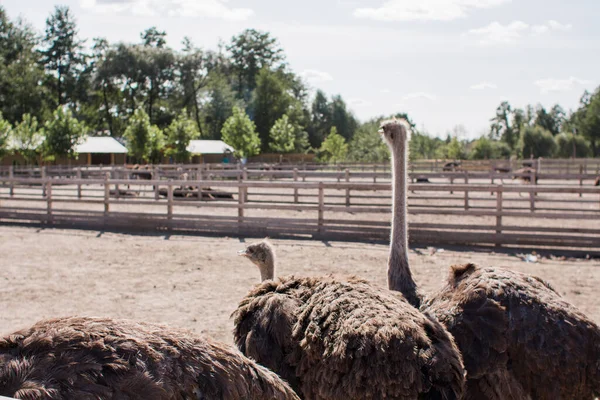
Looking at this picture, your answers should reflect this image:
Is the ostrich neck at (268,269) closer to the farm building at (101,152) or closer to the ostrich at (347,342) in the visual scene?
the ostrich at (347,342)

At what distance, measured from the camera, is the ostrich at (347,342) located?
2393 mm

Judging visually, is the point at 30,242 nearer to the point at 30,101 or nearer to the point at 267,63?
the point at 30,101

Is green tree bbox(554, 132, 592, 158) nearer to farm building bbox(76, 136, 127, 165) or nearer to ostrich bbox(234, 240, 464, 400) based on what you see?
farm building bbox(76, 136, 127, 165)

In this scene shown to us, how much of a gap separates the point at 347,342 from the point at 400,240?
1.67 metres

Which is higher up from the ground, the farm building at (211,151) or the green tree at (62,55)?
the green tree at (62,55)

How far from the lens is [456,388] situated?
2.42 meters

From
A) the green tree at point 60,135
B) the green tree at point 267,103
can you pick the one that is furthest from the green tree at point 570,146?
the green tree at point 60,135

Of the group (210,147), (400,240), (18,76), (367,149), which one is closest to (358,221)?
(400,240)

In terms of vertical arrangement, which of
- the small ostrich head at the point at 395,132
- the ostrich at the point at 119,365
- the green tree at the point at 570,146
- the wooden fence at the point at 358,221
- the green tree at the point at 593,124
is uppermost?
the green tree at the point at 593,124

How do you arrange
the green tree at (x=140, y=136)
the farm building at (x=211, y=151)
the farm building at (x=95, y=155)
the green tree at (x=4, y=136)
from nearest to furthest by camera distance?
→ 1. the green tree at (x=4, y=136)
2. the green tree at (x=140, y=136)
3. the farm building at (x=95, y=155)
4. the farm building at (x=211, y=151)

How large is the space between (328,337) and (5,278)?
645 cm

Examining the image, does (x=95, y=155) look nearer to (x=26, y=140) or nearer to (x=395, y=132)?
(x=26, y=140)

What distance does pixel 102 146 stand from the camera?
155 feet

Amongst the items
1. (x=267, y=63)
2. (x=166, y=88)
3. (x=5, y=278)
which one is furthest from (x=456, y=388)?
(x=267, y=63)
